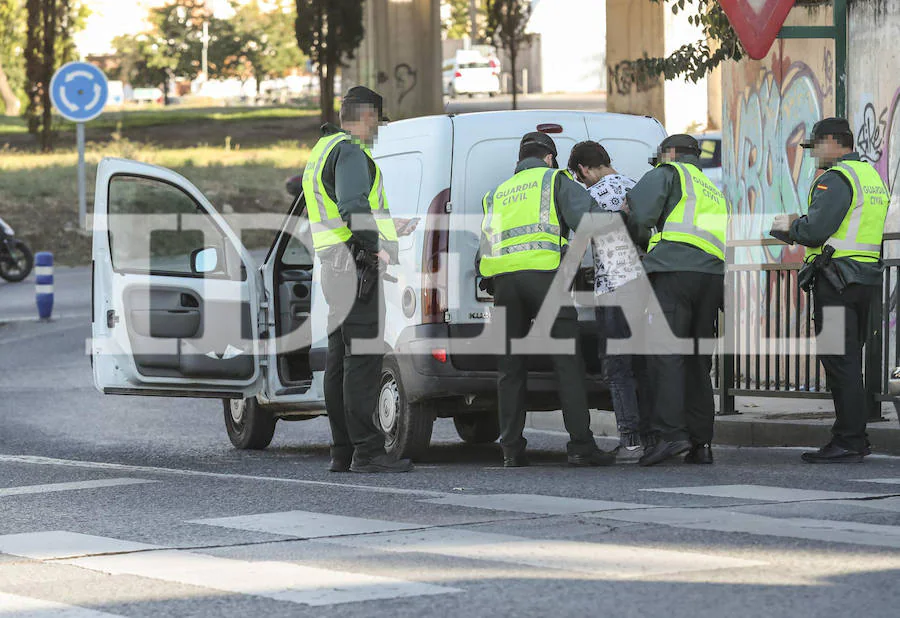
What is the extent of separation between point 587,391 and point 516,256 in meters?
1.04

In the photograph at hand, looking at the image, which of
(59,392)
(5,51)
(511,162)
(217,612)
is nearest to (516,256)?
(511,162)

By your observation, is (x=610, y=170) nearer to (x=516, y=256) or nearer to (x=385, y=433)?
(x=516, y=256)

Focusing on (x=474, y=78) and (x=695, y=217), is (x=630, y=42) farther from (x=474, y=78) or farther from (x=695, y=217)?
(x=474, y=78)

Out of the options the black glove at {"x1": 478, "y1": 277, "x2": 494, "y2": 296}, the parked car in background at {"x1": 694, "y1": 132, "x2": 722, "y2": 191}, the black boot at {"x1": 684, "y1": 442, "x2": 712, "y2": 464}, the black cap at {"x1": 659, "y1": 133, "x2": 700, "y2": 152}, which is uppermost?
the parked car in background at {"x1": 694, "y1": 132, "x2": 722, "y2": 191}

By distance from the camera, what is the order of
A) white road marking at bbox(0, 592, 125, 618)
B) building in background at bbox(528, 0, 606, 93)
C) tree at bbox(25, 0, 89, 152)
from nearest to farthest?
white road marking at bbox(0, 592, 125, 618)
tree at bbox(25, 0, 89, 152)
building in background at bbox(528, 0, 606, 93)

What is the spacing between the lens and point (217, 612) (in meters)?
5.25

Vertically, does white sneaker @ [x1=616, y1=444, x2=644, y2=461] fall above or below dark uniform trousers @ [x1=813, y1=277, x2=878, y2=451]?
below

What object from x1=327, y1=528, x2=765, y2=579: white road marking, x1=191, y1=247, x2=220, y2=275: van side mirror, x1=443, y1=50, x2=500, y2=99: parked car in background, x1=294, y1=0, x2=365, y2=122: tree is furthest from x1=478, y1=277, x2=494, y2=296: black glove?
x1=443, y1=50, x2=500, y2=99: parked car in background

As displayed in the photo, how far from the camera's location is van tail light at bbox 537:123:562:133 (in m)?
9.69

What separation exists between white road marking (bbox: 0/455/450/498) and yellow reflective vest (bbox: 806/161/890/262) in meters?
2.88

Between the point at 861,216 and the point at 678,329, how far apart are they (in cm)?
117

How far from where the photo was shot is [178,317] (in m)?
10.6

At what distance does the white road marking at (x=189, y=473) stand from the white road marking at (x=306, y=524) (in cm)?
81

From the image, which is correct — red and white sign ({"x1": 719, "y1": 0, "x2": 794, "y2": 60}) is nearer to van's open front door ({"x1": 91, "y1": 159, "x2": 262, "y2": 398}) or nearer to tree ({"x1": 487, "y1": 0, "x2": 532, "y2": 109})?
van's open front door ({"x1": 91, "y1": 159, "x2": 262, "y2": 398})
